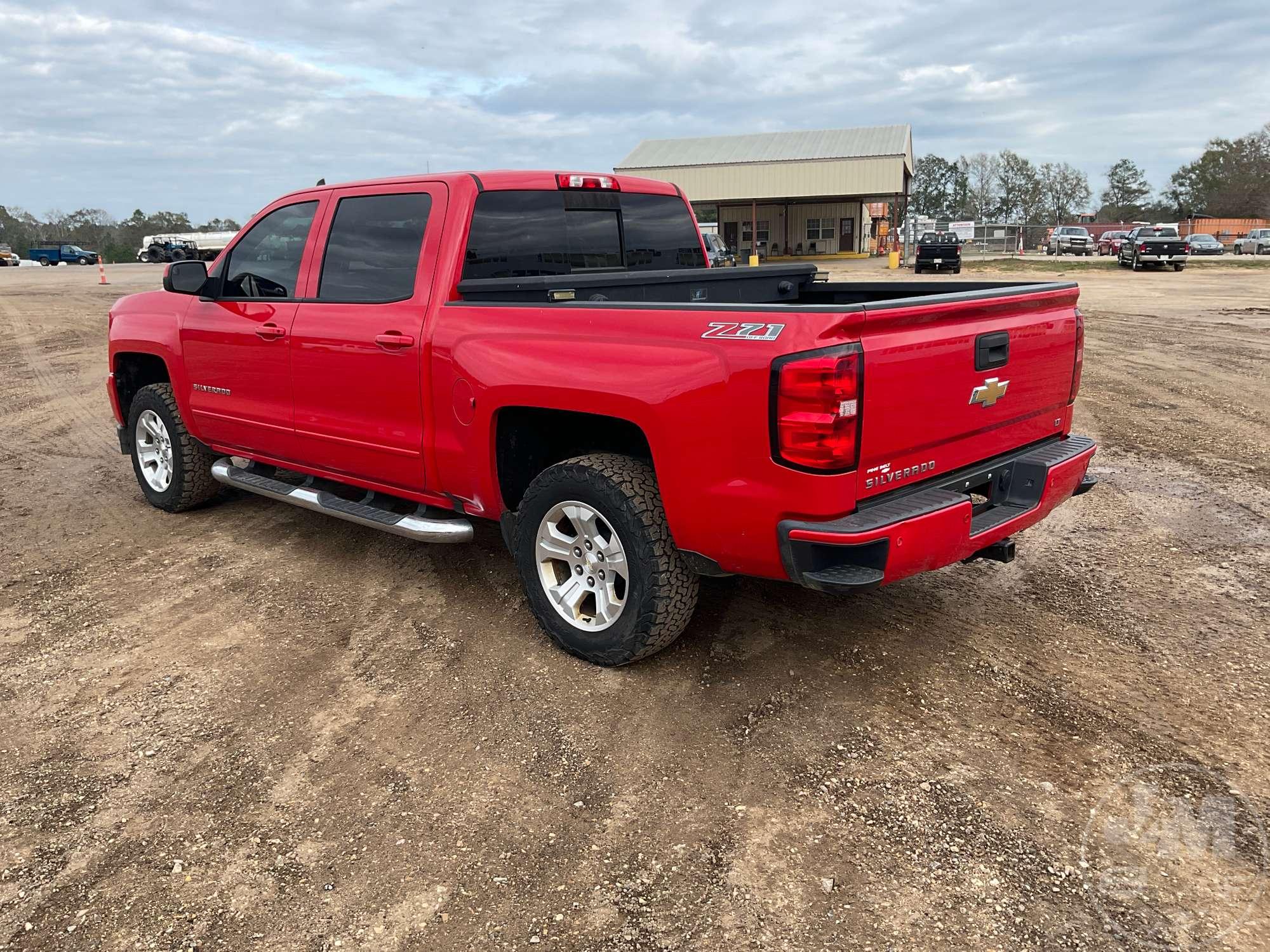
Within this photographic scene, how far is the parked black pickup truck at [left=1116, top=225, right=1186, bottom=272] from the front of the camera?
32.2 metres

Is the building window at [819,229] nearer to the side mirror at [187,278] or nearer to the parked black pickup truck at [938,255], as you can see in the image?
the parked black pickup truck at [938,255]

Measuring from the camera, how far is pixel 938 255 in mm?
30969

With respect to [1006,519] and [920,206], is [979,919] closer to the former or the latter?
[1006,519]

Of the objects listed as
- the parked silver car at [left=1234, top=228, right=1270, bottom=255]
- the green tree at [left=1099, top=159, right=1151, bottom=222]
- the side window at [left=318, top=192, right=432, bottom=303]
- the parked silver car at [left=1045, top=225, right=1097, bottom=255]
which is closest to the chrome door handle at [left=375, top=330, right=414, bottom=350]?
the side window at [left=318, top=192, right=432, bottom=303]

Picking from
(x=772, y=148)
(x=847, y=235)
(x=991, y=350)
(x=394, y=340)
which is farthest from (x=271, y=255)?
(x=847, y=235)

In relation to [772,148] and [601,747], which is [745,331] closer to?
[601,747]

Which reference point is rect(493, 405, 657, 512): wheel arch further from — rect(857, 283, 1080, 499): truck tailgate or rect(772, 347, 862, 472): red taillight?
rect(857, 283, 1080, 499): truck tailgate

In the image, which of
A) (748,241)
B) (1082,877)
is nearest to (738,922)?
(1082,877)

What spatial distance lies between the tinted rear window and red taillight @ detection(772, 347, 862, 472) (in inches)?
74.3

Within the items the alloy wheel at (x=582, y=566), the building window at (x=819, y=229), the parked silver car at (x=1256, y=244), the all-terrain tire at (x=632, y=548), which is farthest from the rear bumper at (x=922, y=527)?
the parked silver car at (x=1256, y=244)

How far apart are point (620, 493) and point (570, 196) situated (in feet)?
6.38

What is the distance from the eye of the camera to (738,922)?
2432mm

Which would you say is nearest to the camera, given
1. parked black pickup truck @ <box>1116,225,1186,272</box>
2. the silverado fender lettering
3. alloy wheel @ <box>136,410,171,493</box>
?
the silverado fender lettering

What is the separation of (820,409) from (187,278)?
376cm
